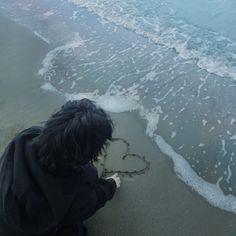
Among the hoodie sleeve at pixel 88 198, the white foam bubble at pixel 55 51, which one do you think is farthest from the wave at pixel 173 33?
the hoodie sleeve at pixel 88 198

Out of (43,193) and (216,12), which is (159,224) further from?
(216,12)

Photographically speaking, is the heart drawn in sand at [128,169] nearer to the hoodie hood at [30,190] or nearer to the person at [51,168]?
the person at [51,168]

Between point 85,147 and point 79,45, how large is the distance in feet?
12.3

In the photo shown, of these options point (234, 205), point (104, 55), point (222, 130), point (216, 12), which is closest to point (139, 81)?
point (104, 55)

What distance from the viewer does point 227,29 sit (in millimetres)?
6086

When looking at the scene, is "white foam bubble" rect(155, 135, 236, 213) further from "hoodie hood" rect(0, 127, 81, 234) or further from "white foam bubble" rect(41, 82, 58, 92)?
"white foam bubble" rect(41, 82, 58, 92)

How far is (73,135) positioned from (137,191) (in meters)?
1.44

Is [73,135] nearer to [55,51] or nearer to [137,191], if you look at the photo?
[137,191]

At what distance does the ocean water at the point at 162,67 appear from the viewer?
3.73 meters

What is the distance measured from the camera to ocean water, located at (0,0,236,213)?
3.73 metres

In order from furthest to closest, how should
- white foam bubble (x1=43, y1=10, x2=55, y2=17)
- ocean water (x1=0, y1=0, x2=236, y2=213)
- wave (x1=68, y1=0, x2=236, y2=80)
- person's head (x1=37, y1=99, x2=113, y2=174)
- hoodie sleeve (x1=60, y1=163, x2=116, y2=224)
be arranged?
white foam bubble (x1=43, y1=10, x2=55, y2=17) → wave (x1=68, y1=0, x2=236, y2=80) → ocean water (x1=0, y1=0, x2=236, y2=213) → hoodie sleeve (x1=60, y1=163, x2=116, y2=224) → person's head (x1=37, y1=99, x2=113, y2=174)

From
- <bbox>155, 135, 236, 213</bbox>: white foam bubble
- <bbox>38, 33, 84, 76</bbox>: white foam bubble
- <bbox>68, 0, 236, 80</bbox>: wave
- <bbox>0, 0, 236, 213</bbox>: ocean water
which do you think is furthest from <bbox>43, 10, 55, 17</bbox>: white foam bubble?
<bbox>155, 135, 236, 213</bbox>: white foam bubble

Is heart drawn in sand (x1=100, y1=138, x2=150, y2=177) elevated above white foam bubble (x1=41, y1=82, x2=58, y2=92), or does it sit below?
above

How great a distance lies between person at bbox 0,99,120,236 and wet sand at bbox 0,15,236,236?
720 millimetres
